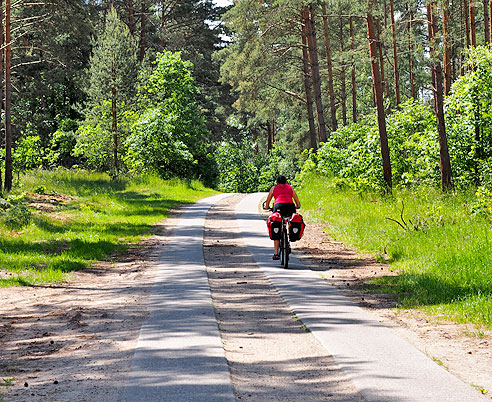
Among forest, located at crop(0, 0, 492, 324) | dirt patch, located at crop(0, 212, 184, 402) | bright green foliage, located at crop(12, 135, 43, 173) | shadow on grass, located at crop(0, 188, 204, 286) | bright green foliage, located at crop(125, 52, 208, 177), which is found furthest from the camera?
bright green foliage, located at crop(125, 52, 208, 177)

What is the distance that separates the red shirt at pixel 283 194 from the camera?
13352 millimetres

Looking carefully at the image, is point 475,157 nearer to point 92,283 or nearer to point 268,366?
point 92,283

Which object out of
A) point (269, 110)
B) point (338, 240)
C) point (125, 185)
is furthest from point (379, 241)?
point (269, 110)

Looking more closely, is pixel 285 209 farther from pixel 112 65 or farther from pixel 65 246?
pixel 112 65

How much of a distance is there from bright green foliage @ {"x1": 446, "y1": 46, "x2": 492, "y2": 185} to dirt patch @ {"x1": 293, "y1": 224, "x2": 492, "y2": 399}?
6281 millimetres

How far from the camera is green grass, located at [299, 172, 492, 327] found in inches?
363

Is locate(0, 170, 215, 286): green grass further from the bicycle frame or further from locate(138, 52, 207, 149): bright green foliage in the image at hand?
locate(138, 52, 207, 149): bright green foliage

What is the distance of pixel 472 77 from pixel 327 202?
6939 mm

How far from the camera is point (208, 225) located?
21.4 m

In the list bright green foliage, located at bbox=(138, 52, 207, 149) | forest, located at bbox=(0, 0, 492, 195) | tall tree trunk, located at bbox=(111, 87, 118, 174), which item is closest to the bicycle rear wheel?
forest, located at bbox=(0, 0, 492, 195)

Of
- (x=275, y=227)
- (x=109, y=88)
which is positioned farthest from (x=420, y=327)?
(x=109, y=88)

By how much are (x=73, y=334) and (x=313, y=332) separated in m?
3.04

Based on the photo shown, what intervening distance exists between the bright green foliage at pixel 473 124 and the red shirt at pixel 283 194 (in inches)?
263

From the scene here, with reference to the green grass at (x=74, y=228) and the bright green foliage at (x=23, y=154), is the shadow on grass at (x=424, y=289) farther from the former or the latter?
the bright green foliage at (x=23, y=154)
